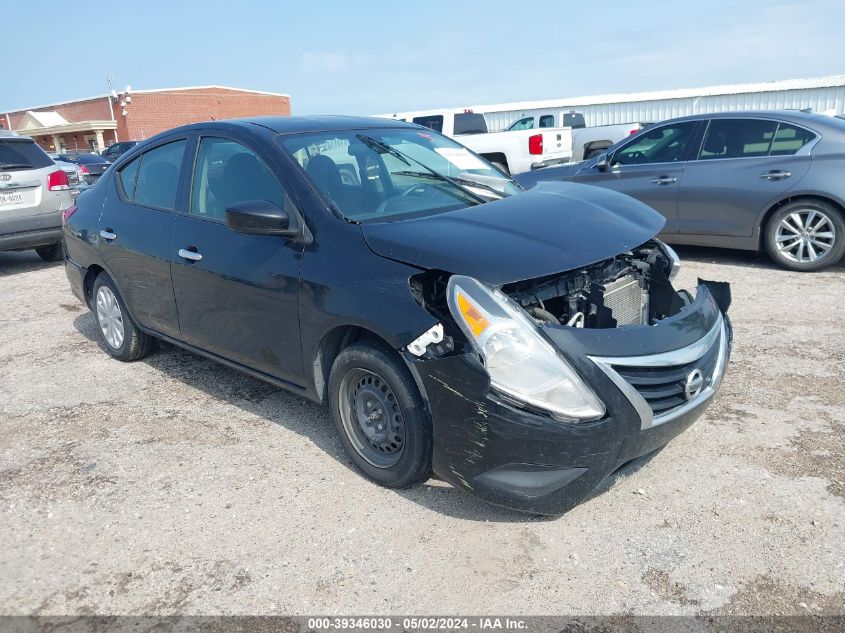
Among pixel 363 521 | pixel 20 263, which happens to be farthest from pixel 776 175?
pixel 20 263

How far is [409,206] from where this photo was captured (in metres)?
3.81

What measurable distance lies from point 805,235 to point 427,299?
568 centimetres

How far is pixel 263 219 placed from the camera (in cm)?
353

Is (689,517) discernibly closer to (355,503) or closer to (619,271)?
(619,271)

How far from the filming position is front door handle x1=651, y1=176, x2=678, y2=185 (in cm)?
787

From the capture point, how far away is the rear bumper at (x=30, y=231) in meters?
8.69

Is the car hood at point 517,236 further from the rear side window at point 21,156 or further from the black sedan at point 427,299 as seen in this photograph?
the rear side window at point 21,156

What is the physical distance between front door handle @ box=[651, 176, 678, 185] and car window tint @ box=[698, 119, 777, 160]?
1.22ft

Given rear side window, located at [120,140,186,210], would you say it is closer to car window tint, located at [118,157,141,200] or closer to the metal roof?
car window tint, located at [118,157,141,200]

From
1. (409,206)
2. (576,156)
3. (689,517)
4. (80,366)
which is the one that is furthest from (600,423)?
(576,156)

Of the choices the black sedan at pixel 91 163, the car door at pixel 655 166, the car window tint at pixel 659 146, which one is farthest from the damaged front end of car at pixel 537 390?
the black sedan at pixel 91 163

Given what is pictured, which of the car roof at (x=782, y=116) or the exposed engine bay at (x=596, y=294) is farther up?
the car roof at (x=782, y=116)

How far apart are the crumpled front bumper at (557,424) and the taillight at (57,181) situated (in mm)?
7863

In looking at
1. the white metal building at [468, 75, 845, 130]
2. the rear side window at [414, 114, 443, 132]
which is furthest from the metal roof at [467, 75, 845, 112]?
the rear side window at [414, 114, 443, 132]
